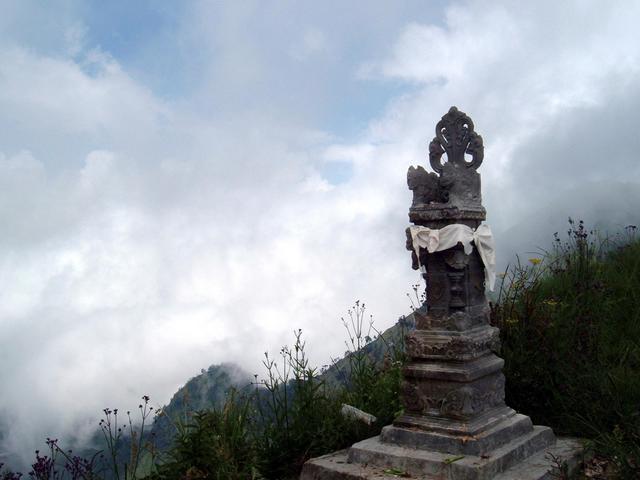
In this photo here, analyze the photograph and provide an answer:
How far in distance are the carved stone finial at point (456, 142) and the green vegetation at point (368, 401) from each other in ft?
7.65

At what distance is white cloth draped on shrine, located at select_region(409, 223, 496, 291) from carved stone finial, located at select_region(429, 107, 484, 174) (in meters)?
0.69

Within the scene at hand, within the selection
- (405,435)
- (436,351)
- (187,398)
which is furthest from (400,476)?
(187,398)

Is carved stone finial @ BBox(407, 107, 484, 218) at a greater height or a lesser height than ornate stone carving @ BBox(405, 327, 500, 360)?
greater

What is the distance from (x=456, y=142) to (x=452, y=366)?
7.16 ft

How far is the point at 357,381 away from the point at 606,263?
205 inches

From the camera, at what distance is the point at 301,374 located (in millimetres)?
6383

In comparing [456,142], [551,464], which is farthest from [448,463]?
[456,142]

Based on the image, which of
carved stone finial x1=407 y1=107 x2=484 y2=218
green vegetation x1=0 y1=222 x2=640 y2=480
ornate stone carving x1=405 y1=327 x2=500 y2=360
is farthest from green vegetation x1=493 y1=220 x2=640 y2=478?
carved stone finial x1=407 y1=107 x2=484 y2=218

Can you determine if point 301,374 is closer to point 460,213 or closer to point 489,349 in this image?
point 489,349

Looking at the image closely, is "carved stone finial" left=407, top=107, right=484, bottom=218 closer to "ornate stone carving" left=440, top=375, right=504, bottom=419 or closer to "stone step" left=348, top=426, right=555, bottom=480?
"ornate stone carving" left=440, top=375, right=504, bottom=419

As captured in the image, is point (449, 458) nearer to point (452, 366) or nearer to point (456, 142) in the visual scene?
point (452, 366)

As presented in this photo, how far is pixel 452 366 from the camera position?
554 cm

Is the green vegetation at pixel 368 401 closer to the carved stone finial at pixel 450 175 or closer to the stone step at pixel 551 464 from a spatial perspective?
the stone step at pixel 551 464

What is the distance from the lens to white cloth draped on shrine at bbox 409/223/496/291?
18.2ft
